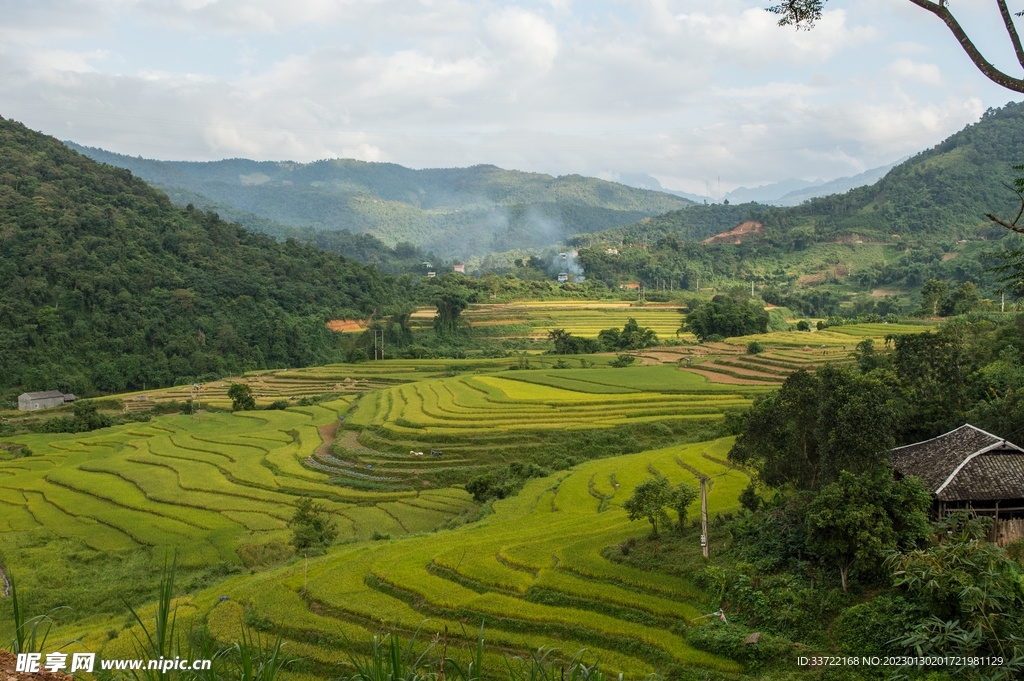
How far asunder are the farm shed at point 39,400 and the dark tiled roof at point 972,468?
5599 cm

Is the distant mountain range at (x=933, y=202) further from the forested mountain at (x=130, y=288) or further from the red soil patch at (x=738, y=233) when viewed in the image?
the forested mountain at (x=130, y=288)

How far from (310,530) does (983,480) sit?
55.9ft

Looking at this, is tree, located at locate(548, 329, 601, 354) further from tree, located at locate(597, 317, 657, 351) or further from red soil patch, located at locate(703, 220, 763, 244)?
red soil patch, located at locate(703, 220, 763, 244)

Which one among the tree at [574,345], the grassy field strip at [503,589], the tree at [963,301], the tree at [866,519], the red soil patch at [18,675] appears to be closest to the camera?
the red soil patch at [18,675]

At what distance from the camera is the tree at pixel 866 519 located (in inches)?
478

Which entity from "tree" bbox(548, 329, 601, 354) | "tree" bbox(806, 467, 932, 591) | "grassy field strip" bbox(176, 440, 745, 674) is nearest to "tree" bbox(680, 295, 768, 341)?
"tree" bbox(548, 329, 601, 354)

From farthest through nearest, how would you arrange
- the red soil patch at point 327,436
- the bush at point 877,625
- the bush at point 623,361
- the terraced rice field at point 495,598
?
1. the bush at point 623,361
2. the red soil patch at point 327,436
3. the terraced rice field at point 495,598
4. the bush at point 877,625

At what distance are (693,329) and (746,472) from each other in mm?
41012

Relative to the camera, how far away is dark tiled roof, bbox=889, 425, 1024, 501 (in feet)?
43.6

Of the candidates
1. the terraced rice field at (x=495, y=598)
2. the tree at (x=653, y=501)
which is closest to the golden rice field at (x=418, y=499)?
the terraced rice field at (x=495, y=598)

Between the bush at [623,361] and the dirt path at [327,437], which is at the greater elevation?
the bush at [623,361]

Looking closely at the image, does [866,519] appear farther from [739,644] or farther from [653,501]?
[653,501]

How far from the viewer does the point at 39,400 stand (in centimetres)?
5319

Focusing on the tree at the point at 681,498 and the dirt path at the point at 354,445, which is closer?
the tree at the point at 681,498
